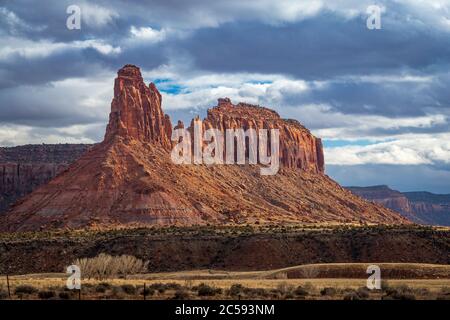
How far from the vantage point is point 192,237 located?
305 feet

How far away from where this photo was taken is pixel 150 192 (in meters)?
126

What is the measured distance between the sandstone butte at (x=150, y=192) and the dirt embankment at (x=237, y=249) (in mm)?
25755

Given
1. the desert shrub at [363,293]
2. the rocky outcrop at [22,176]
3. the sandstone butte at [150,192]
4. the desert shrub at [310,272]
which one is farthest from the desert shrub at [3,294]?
the rocky outcrop at [22,176]

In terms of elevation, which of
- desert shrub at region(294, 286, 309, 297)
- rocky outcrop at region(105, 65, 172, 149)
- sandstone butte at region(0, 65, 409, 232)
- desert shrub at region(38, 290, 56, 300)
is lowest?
desert shrub at region(294, 286, 309, 297)

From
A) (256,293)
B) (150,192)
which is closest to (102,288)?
(256,293)

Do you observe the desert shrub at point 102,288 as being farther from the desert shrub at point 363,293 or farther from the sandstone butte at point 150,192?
the sandstone butte at point 150,192

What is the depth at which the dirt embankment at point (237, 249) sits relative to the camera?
84.8 m

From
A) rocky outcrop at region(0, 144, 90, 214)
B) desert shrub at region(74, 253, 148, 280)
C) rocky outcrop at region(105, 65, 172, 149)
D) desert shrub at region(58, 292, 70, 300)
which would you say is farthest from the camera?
rocky outcrop at region(0, 144, 90, 214)

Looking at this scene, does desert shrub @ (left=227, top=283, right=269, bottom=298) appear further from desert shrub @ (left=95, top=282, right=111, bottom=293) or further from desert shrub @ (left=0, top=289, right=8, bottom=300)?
desert shrub @ (left=0, top=289, right=8, bottom=300)

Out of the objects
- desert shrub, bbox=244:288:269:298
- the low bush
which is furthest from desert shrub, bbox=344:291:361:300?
the low bush

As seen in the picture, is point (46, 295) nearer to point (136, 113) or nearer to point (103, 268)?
point (103, 268)

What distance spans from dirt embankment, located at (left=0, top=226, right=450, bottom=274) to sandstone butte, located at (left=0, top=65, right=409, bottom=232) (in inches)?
1014

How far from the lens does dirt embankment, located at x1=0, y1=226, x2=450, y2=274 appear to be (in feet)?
278

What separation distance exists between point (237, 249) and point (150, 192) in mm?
39938
